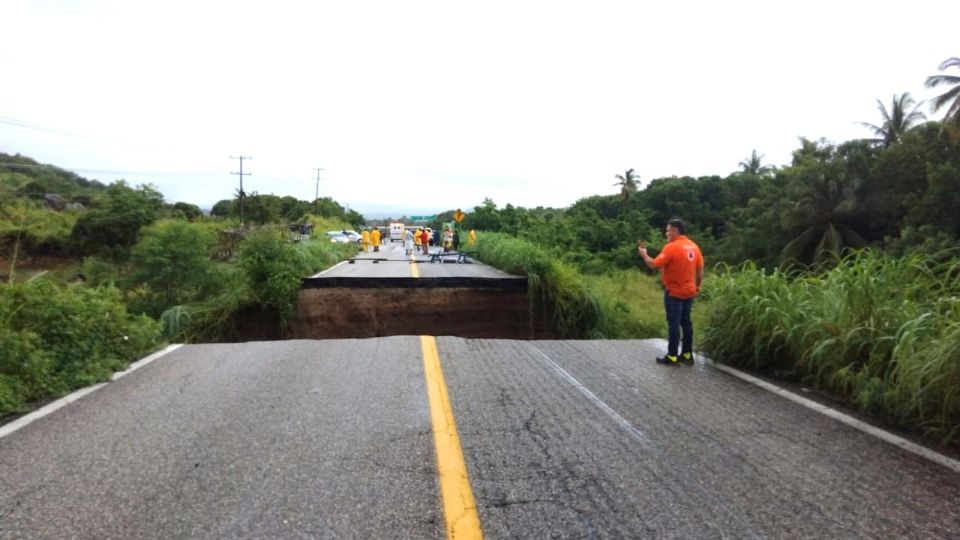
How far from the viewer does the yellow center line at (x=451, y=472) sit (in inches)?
130

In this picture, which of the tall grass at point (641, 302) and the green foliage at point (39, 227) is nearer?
the tall grass at point (641, 302)

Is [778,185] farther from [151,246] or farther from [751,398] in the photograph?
[751,398]

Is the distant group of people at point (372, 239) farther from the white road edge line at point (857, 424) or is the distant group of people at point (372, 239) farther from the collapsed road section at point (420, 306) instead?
the white road edge line at point (857, 424)

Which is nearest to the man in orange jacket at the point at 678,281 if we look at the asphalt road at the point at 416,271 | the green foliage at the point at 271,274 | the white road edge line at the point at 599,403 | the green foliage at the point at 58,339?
the white road edge line at the point at 599,403

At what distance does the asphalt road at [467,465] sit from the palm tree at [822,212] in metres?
40.2

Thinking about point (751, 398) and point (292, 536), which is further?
point (751, 398)

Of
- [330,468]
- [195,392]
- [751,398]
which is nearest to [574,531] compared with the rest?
[330,468]

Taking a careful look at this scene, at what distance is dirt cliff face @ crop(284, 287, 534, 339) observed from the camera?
17.9 meters

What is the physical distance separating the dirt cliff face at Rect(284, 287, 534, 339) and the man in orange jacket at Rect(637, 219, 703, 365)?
32.6 feet

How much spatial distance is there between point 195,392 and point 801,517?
17.6 feet

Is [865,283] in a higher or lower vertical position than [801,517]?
higher

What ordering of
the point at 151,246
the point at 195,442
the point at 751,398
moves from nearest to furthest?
the point at 195,442 < the point at 751,398 < the point at 151,246

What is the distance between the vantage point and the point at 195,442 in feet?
15.3

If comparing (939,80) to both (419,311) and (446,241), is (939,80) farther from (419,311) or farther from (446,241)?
(419,311)
